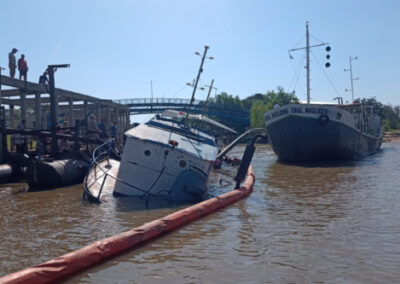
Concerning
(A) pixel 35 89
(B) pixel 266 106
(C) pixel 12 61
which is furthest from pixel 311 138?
(B) pixel 266 106

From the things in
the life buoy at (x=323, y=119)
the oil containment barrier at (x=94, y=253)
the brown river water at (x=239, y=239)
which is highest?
the life buoy at (x=323, y=119)

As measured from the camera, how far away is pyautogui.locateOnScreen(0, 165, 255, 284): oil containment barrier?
4.86 m

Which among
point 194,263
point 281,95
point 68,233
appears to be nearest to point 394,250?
point 194,263

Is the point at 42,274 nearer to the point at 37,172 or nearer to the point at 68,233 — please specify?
the point at 68,233

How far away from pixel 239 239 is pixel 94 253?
2.68 metres

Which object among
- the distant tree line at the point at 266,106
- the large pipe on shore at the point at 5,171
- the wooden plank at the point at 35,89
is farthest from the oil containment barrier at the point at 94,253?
the distant tree line at the point at 266,106

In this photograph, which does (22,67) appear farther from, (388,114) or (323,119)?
→ (388,114)

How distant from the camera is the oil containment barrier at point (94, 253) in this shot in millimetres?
4861

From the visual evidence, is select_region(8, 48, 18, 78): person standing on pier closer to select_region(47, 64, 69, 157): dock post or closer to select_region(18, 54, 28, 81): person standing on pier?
select_region(18, 54, 28, 81): person standing on pier

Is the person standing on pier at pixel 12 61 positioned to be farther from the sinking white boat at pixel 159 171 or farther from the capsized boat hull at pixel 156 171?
the capsized boat hull at pixel 156 171

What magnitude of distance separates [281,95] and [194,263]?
87399 millimetres

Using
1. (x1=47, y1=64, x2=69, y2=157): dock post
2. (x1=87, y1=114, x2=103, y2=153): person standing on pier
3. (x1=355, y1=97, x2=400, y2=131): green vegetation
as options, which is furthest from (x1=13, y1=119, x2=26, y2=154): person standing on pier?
(x1=355, y1=97, x2=400, y2=131): green vegetation

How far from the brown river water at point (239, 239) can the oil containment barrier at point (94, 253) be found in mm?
129

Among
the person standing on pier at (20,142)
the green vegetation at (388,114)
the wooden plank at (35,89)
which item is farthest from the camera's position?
the green vegetation at (388,114)
